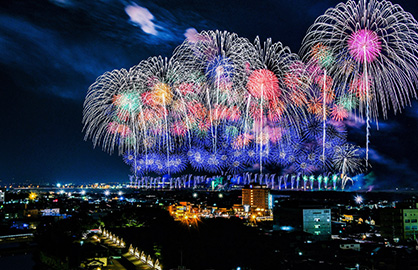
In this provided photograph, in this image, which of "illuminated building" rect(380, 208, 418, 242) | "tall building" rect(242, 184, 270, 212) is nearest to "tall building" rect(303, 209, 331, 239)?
"illuminated building" rect(380, 208, 418, 242)

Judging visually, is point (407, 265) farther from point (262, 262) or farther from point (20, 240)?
point (20, 240)

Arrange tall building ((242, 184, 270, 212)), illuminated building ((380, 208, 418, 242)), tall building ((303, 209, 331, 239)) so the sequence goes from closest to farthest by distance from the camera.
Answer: illuminated building ((380, 208, 418, 242)) < tall building ((303, 209, 331, 239)) < tall building ((242, 184, 270, 212))

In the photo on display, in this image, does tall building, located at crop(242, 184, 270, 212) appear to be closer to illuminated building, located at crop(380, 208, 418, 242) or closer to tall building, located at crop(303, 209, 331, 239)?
tall building, located at crop(303, 209, 331, 239)

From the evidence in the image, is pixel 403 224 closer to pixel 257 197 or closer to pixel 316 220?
pixel 316 220

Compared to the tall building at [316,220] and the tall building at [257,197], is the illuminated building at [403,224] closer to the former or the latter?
the tall building at [316,220]

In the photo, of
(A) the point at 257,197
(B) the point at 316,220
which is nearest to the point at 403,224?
(B) the point at 316,220

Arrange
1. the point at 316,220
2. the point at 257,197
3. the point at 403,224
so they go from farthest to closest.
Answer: the point at 257,197, the point at 316,220, the point at 403,224
